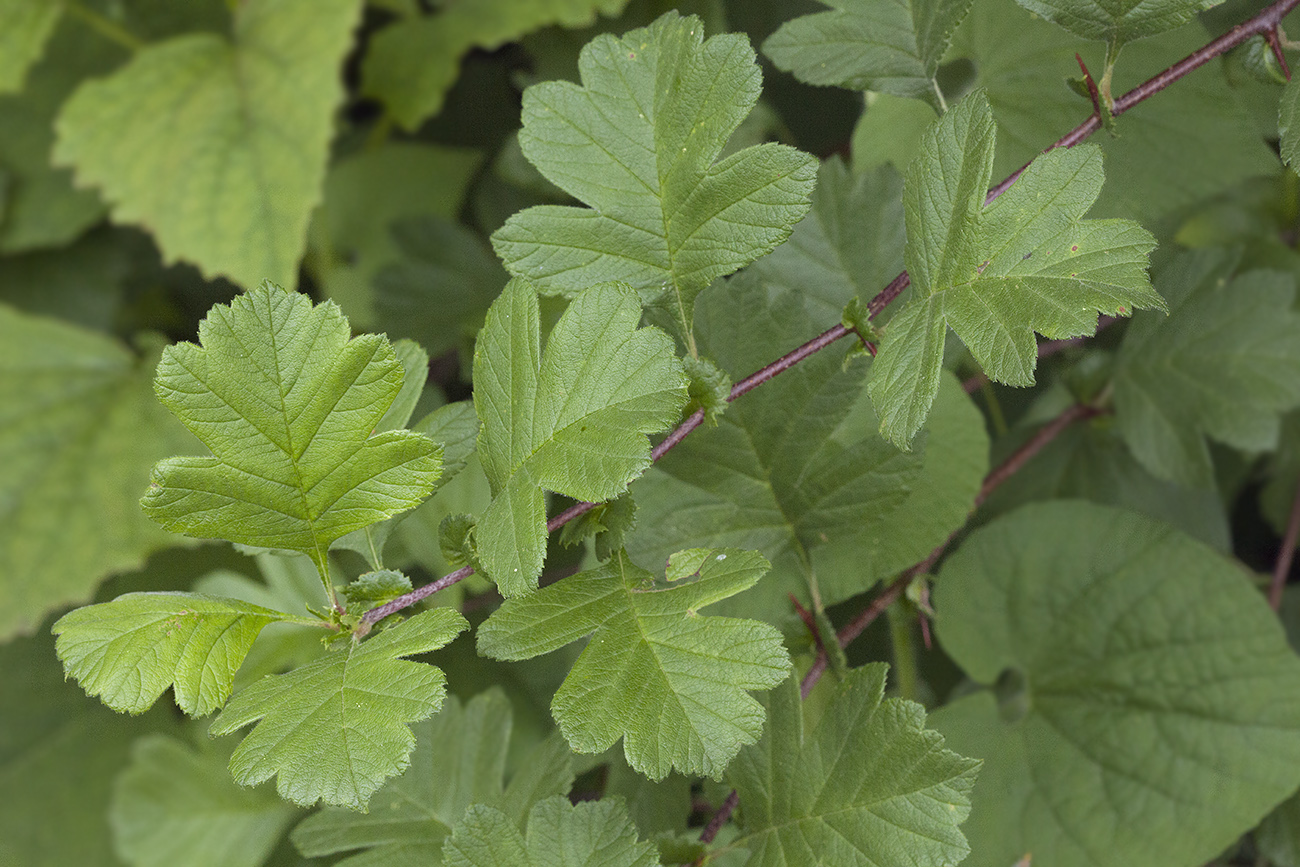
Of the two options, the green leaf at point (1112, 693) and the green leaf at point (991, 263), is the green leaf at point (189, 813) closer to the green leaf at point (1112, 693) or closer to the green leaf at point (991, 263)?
the green leaf at point (1112, 693)

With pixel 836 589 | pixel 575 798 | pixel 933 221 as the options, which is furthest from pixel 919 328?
pixel 575 798

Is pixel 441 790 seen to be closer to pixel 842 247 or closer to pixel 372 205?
pixel 842 247

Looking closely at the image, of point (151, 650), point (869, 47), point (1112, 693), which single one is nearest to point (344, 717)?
point (151, 650)

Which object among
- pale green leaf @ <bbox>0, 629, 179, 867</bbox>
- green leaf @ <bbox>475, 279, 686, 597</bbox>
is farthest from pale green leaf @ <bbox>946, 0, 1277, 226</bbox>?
pale green leaf @ <bbox>0, 629, 179, 867</bbox>

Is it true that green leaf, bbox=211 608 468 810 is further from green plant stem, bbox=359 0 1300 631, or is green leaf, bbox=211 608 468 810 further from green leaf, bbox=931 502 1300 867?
green leaf, bbox=931 502 1300 867

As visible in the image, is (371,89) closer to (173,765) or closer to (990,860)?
(173,765)
